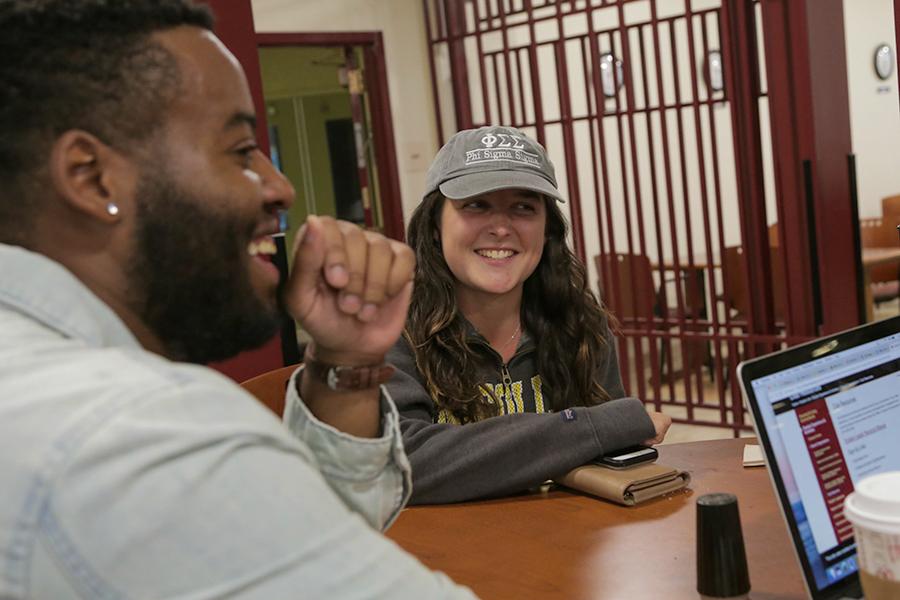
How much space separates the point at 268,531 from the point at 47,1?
54 cm

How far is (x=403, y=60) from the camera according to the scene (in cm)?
558

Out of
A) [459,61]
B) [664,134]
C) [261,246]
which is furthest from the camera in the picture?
[459,61]

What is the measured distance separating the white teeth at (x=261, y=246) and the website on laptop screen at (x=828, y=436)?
553 mm

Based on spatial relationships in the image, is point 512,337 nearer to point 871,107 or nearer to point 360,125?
point 360,125

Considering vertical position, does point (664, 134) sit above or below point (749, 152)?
above

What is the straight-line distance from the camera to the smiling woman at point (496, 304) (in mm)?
1947

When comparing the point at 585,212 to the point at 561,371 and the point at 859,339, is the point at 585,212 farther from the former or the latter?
the point at 859,339

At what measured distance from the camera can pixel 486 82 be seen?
526 centimetres

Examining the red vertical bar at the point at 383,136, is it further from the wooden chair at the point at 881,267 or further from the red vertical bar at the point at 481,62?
the wooden chair at the point at 881,267

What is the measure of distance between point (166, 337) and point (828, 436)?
2.43ft

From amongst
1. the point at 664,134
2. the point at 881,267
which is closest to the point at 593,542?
the point at 664,134

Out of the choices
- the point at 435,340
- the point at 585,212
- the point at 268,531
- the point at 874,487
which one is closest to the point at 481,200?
the point at 435,340

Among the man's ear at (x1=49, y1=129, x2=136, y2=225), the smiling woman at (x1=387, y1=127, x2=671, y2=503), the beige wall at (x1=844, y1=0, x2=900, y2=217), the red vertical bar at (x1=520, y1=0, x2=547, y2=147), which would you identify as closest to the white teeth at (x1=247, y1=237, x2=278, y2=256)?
the man's ear at (x1=49, y1=129, x2=136, y2=225)

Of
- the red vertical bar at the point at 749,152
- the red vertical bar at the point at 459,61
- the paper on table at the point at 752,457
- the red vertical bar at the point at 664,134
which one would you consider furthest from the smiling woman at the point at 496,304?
the red vertical bar at the point at 459,61
